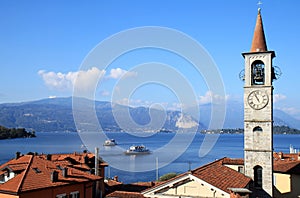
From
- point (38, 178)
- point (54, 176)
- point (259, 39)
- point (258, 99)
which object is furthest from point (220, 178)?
point (259, 39)

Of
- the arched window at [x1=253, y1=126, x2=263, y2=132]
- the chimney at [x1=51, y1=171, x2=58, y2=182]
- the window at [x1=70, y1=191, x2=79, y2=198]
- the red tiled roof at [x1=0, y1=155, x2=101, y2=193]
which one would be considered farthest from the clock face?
the chimney at [x1=51, y1=171, x2=58, y2=182]

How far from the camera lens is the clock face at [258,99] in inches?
919

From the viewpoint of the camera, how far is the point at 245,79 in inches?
947

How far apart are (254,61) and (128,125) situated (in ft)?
83.2

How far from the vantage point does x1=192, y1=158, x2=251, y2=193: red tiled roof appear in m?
17.8

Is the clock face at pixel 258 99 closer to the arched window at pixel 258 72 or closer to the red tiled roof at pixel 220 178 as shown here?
Result: the arched window at pixel 258 72

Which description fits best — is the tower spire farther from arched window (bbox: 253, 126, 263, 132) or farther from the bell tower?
arched window (bbox: 253, 126, 263, 132)

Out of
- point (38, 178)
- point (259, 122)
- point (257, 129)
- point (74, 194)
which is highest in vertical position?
point (259, 122)

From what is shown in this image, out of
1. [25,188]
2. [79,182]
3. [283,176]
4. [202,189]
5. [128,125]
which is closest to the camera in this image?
[202,189]

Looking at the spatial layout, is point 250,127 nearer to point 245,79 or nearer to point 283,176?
point 245,79

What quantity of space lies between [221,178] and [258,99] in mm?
6679

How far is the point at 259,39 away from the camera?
80.7 ft

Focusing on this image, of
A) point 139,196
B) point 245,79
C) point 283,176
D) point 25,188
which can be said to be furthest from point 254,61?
point 25,188

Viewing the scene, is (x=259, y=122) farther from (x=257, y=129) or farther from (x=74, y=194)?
(x=74, y=194)
